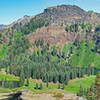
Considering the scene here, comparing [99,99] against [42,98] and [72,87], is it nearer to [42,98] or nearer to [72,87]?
[42,98]

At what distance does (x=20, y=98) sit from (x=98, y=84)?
4377 centimetres

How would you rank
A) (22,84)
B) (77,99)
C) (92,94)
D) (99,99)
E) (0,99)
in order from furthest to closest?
(22,84), (92,94), (99,99), (0,99), (77,99)

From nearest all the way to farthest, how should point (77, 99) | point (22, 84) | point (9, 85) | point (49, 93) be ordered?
1. point (77, 99)
2. point (49, 93)
3. point (9, 85)
4. point (22, 84)

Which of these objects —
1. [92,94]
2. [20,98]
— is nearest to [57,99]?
[20,98]

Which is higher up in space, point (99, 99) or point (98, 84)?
point (98, 84)

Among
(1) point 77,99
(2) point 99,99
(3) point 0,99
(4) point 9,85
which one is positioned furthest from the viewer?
(4) point 9,85

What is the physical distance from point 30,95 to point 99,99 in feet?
126

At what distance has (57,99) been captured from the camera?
57.5 m

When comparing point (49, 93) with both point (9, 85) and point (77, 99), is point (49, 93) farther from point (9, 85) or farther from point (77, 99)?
point (9, 85)

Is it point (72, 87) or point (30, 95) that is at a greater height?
point (30, 95)

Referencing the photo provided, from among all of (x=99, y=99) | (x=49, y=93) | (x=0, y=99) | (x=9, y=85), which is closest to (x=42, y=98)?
(x=49, y=93)

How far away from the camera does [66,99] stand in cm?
5759

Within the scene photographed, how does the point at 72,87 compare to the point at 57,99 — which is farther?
the point at 72,87

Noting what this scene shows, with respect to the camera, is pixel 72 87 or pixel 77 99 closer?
pixel 77 99
